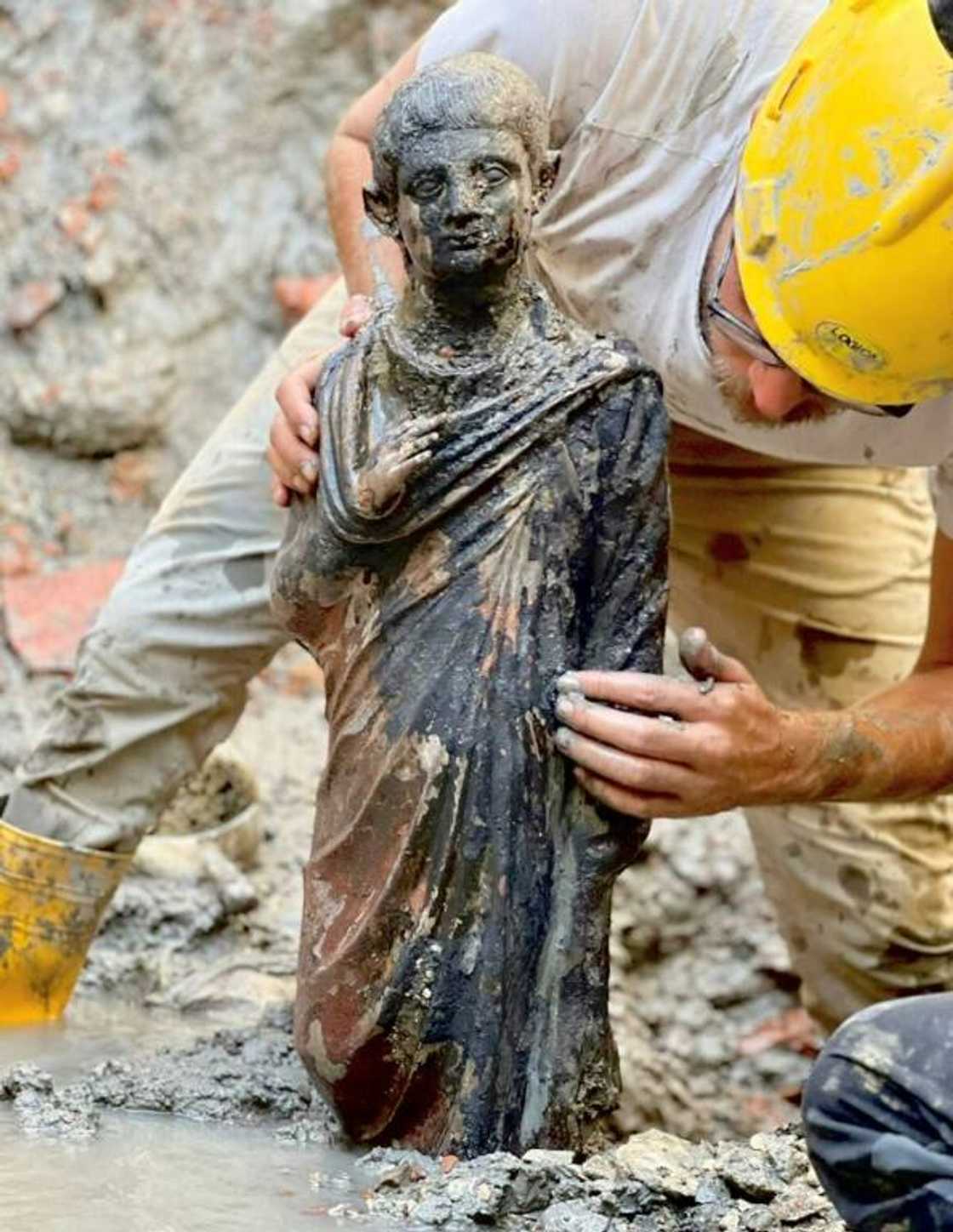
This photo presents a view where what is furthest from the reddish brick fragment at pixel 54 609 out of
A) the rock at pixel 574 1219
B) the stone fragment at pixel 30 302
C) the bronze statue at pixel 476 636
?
the rock at pixel 574 1219

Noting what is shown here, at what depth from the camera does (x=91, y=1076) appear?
3.66 m

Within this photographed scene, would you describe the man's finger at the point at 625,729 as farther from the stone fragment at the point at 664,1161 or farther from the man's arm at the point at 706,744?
the stone fragment at the point at 664,1161

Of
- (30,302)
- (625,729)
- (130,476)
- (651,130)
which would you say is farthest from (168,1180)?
(30,302)

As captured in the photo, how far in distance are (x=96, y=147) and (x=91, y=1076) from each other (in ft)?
12.1

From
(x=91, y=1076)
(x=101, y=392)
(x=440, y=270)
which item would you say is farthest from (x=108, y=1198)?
(x=101, y=392)

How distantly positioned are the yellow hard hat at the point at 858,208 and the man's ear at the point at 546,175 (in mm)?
252

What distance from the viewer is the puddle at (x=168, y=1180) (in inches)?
118

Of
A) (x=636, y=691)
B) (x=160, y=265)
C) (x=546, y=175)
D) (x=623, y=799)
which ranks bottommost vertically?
(x=623, y=799)

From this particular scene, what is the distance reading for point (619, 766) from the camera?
3.22 m

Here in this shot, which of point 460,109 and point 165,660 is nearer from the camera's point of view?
point 460,109

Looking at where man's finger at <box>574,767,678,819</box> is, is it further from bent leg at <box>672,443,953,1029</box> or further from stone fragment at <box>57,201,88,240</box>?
stone fragment at <box>57,201,88,240</box>

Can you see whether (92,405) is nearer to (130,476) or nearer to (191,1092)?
(130,476)

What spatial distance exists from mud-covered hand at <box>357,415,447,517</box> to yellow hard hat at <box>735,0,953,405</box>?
0.48 metres

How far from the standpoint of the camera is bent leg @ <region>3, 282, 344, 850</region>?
4.23m
